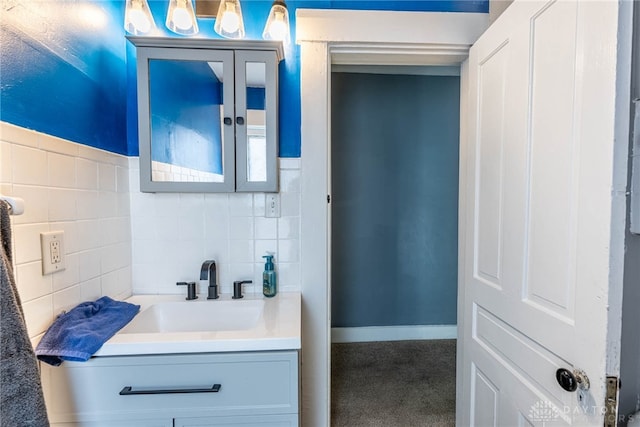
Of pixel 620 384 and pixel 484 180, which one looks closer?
pixel 620 384

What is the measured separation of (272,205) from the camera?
4.70 feet

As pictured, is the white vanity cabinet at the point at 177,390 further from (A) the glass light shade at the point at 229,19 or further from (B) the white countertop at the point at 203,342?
(A) the glass light shade at the point at 229,19

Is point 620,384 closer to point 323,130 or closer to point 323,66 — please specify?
point 323,130

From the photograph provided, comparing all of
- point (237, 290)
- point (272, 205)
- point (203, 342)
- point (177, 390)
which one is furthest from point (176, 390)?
point (272, 205)

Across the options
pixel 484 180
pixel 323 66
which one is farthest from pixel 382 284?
pixel 323 66

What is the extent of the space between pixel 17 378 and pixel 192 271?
77cm

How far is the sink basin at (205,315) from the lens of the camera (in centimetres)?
129

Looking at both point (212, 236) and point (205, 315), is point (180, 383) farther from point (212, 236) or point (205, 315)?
point (212, 236)

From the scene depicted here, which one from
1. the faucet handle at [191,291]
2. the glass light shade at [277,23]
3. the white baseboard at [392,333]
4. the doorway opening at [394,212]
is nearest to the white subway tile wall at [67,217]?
the faucet handle at [191,291]

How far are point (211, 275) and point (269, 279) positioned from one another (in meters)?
0.25

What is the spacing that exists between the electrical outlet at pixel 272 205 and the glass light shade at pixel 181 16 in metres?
0.75

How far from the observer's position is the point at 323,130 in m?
1.39

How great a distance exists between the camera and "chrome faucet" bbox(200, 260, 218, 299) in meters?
1.32

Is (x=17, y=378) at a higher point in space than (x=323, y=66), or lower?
lower
